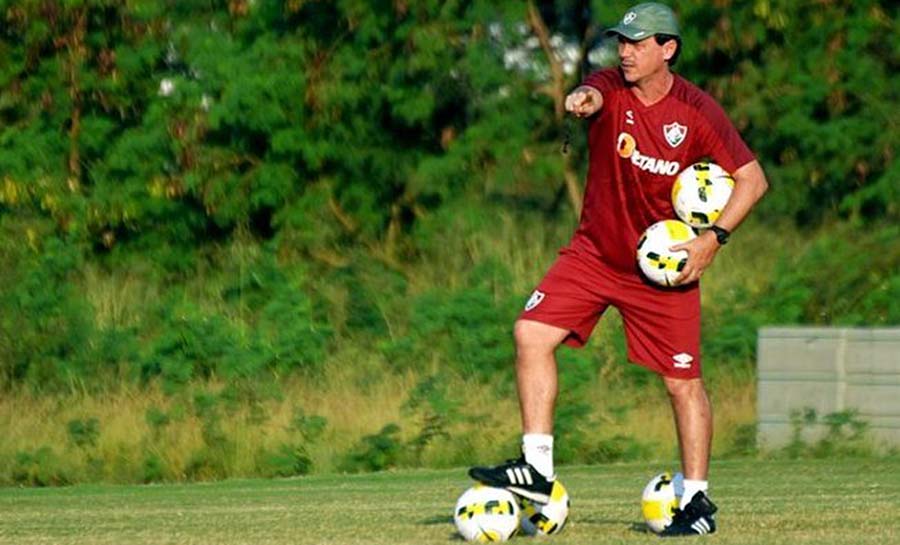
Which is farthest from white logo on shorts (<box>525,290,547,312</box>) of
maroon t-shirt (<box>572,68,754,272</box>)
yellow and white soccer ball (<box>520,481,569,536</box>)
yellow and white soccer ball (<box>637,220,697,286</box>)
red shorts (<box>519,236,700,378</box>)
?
yellow and white soccer ball (<box>520,481,569,536</box>)

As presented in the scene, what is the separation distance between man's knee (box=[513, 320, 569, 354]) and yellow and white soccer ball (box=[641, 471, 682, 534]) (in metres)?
0.73

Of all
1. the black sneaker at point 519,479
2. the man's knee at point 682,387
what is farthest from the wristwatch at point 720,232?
the black sneaker at point 519,479

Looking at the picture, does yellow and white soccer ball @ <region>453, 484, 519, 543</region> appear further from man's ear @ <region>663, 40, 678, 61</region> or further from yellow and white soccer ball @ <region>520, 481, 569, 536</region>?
man's ear @ <region>663, 40, 678, 61</region>

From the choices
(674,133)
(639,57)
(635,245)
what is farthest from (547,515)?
(639,57)

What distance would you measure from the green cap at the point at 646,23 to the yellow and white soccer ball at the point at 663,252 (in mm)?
759

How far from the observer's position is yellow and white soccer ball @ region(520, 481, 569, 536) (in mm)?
8867

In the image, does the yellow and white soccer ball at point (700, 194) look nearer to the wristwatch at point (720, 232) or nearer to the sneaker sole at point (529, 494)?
the wristwatch at point (720, 232)

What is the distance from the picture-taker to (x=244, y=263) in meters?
23.3

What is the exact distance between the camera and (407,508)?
11.0 meters

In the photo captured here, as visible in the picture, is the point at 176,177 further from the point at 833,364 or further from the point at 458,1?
the point at 833,364

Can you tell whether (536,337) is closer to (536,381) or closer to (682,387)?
(536,381)

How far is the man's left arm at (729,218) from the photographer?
345 inches

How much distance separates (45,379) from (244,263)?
4307 millimetres

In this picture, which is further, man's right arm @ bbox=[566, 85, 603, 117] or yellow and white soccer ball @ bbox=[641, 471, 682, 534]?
yellow and white soccer ball @ bbox=[641, 471, 682, 534]
